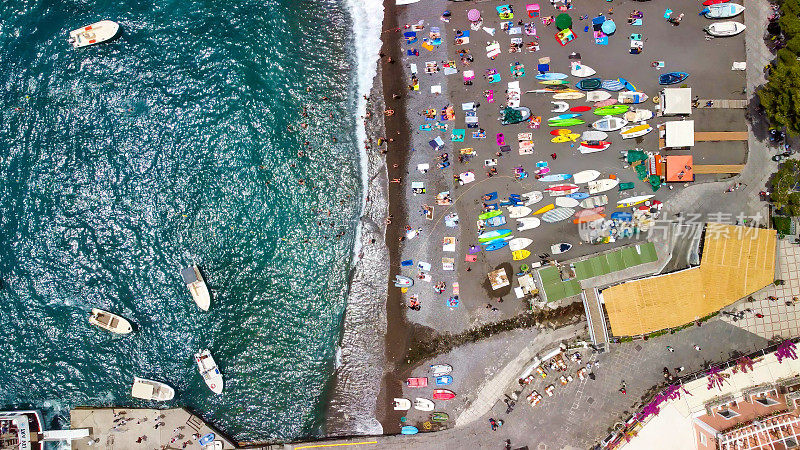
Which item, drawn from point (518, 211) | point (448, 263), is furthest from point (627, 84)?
point (448, 263)

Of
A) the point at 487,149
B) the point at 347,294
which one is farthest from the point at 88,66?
the point at 487,149

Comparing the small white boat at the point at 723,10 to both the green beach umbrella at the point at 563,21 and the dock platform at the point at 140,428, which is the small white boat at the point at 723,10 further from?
the dock platform at the point at 140,428

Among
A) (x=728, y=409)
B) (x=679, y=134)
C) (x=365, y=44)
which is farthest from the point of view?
(x=365, y=44)

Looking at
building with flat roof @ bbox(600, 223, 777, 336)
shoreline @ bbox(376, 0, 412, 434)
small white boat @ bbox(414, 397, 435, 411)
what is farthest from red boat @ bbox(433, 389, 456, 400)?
building with flat roof @ bbox(600, 223, 777, 336)

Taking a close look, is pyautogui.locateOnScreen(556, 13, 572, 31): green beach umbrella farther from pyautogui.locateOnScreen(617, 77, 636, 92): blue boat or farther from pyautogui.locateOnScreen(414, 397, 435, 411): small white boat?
pyautogui.locateOnScreen(414, 397, 435, 411): small white boat

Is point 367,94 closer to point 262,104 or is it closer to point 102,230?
point 262,104

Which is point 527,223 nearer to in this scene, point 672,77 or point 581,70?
point 581,70

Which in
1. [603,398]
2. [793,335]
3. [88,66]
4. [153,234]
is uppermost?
[88,66]
